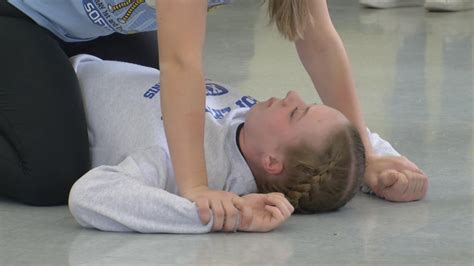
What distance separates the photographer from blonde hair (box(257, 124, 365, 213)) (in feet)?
6.68

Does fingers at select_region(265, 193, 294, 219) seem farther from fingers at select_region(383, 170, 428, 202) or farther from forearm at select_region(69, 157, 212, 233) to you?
fingers at select_region(383, 170, 428, 202)

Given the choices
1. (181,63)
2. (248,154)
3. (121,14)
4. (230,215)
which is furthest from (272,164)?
(121,14)

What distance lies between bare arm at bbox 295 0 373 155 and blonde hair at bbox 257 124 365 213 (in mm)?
268

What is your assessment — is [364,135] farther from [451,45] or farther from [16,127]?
[451,45]

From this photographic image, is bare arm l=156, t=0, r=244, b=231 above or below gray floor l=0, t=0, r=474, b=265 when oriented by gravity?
above

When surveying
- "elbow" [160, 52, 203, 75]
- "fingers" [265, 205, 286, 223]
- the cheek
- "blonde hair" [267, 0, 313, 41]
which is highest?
Result: "blonde hair" [267, 0, 313, 41]

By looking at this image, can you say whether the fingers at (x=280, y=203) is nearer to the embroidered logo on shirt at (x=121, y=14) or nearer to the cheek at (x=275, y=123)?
the cheek at (x=275, y=123)

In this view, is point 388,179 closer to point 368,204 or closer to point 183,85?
point 368,204

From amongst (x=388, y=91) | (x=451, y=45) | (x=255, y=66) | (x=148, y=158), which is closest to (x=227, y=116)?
(x=148, y=158)

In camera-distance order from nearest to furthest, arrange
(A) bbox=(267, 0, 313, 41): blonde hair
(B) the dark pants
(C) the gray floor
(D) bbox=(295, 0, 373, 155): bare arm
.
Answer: (C) the gray floor
(A) bbox=(267, 0, 313, 41): blonde hair
(B) the dark pants
(D) bbox=(295, 0, 373, 155): bare arm

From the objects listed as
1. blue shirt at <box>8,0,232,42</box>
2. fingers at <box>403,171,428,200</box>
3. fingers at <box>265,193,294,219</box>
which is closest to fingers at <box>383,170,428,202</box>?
fingers at <box>403,171,428,200</box>

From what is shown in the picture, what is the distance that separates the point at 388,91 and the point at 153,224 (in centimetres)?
158

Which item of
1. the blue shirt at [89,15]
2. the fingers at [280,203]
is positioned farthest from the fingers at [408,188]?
the blue shirt at [89,15]

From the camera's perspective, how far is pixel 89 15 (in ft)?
7.58
